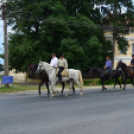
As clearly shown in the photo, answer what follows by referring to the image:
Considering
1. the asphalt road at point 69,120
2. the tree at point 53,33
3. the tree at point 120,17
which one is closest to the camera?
the asphalt road at point 69,120

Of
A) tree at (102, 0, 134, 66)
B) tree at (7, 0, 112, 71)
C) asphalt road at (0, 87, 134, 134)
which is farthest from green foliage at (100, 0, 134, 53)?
asphalt road at (0, 87, 134, 134)

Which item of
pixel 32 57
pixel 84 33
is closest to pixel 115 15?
pixel 84 33

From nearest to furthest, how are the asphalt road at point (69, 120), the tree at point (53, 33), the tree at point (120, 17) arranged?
the asphalt road at point (69, 120)
the tree at point (53, 33)
the tree at point (120, 17)

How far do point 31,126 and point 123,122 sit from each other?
9.52 feet

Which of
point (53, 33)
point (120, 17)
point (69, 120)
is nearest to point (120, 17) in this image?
point (120, 17)

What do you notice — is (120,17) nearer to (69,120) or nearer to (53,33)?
(53,33)

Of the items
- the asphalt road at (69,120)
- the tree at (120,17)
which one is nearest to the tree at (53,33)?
the tree at (120,17)

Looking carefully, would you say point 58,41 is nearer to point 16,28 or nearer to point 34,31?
point 34,31

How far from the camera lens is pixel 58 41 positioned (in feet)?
88.4

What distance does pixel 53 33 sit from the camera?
26.3 m

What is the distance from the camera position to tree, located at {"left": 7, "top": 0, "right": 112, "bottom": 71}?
80.5 feet

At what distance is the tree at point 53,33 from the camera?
24547mm

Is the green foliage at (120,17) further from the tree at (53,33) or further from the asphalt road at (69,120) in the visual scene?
the asphalt road at (69,120)

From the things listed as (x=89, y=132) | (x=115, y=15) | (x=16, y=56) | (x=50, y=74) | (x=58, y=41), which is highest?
Result: (x=115, y=15)
